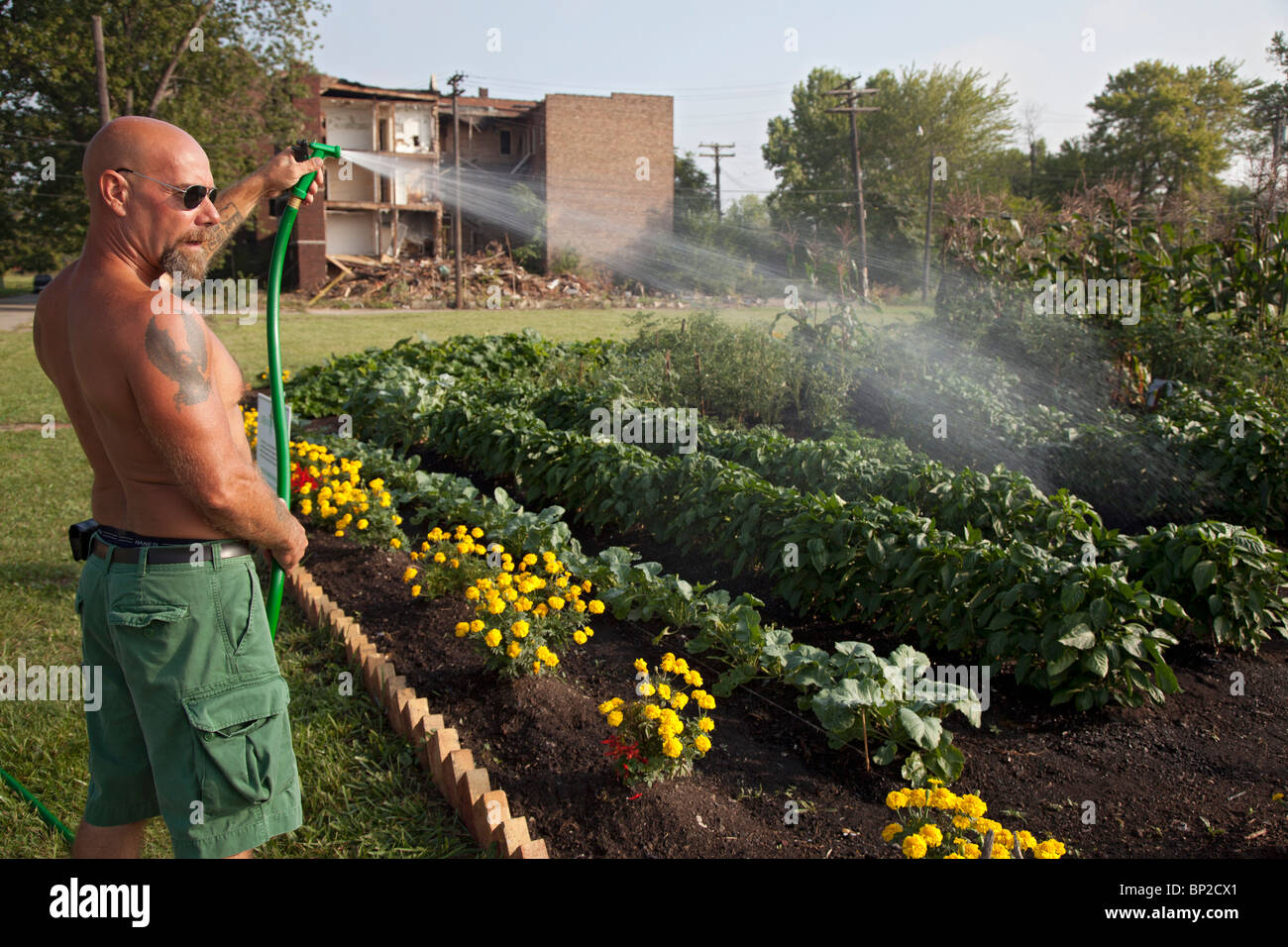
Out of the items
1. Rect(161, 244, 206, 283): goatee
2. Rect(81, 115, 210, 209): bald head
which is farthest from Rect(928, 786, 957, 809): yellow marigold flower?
Rect(81, 115, 210, 209): bald head

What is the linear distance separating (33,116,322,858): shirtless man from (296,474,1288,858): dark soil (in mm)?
1042

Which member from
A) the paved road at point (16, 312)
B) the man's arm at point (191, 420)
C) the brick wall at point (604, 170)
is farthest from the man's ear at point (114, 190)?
the brick wall at point (604, 170)

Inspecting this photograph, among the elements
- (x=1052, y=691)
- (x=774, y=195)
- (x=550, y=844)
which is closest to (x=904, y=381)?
Result: (x=1052, y=691)

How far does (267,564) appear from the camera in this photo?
5.34 m

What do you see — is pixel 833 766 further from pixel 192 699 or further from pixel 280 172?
pixel 280 172

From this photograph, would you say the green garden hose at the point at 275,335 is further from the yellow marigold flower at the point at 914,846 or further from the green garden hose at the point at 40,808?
the yellow marigold flower at the point at 914,846

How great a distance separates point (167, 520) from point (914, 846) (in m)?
1.91

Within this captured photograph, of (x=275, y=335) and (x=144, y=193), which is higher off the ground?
(x=144, y=193)

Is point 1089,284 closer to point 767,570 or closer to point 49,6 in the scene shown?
point 767,570

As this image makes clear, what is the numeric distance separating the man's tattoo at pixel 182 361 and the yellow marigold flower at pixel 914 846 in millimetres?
1920

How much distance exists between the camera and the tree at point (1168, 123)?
150 feet

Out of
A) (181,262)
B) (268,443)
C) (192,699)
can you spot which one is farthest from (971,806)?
(268,443)

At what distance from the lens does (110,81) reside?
25312 mm

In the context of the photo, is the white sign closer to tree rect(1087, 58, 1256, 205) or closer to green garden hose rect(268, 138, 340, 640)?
green garden hose rect(268, 138, 340, 640)
